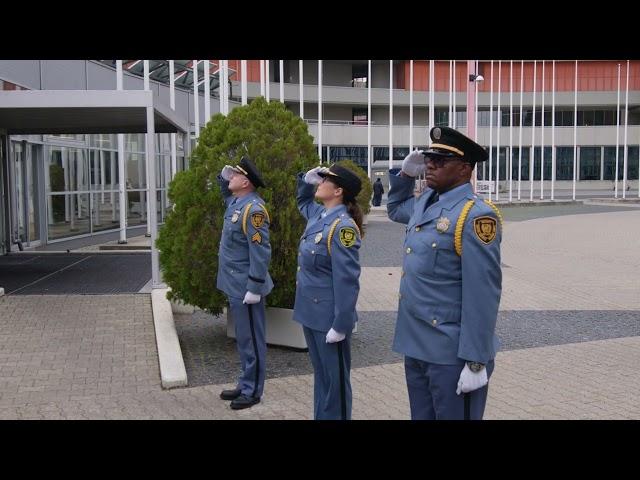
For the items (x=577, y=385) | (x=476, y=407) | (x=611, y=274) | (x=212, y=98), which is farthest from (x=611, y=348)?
(x=212, y=98)

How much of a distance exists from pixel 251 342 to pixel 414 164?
240 cm

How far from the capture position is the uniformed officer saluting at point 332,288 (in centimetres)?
454

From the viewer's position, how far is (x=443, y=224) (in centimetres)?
351

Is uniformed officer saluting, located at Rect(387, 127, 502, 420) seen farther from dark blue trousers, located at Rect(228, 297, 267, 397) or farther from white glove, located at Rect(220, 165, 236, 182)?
white glove, located at Rect(220, 165, 236, 182)

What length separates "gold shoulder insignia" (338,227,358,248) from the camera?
4602 millimetres

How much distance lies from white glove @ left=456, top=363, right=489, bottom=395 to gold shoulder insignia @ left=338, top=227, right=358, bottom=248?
1.41 meters

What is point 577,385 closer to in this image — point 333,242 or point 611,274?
point 333,242

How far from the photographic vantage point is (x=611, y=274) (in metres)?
13.7

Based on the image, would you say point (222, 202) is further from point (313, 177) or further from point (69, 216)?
Result: point (69, 216)

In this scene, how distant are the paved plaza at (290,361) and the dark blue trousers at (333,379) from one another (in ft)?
2.93

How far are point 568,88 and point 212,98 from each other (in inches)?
1540

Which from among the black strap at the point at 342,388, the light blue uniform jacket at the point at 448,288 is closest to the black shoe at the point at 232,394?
the black strap at the point at 342,388

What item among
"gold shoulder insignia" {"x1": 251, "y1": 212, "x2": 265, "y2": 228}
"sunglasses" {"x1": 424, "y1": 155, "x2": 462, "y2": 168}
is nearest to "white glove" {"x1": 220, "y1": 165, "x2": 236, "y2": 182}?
"gold shoulder insignia" {"x1": 251, "y1": 212, "x2": 265, "y2": 228}

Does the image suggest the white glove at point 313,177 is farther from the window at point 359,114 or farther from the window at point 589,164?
the window at point 589,164
